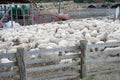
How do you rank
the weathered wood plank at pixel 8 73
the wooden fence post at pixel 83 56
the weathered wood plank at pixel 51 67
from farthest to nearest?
1. the wooden fence post at pixel 83 56
2. the weathered wood plank at pixel 51 67
3. the weathered wood plank at pixel 8 73

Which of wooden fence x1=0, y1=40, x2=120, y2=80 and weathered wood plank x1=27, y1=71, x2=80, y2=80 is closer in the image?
wooden fence x1=0, y1=40, x2=120, y2=80

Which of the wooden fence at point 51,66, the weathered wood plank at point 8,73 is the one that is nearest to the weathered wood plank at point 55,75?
the wooden fence at point 51,66

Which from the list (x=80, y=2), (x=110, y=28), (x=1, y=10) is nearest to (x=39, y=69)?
(x=110, y=28)

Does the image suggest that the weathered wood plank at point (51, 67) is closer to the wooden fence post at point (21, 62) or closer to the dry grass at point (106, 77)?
the wooden fence post at point (21, 62)

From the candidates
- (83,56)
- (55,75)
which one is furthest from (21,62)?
(83,56)

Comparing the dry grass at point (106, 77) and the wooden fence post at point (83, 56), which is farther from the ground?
the wooden fence post at point (83, 56)

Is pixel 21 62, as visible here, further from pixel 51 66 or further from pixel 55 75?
pixel 55 75

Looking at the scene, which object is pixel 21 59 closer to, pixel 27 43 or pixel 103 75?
pixel 103 75

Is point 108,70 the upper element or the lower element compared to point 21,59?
lower

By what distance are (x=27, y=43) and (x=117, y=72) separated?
12.9ft

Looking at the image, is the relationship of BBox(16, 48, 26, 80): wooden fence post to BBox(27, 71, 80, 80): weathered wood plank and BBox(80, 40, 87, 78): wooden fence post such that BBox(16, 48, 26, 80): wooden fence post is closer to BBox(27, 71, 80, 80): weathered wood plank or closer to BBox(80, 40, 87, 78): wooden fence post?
BBox(27, 71, 80, 80): weathered wood plank

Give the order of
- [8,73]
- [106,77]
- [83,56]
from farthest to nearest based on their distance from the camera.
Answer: [83,56] < [106,77] < [8,73]

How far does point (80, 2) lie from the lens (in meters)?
45.0

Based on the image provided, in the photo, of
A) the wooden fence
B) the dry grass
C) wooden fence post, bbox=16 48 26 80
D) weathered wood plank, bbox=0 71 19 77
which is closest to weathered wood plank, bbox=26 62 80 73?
→ the wooden fence
